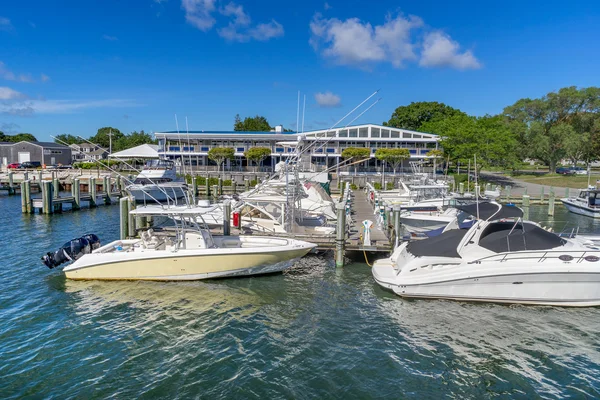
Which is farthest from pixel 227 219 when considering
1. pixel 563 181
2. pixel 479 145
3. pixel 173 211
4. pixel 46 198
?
pixel 563 181

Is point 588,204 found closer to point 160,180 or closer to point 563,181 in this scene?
point 563,181

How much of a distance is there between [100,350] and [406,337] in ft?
26.0

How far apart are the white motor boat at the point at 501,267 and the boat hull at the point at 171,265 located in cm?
467

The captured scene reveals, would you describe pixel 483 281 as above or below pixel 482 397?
above

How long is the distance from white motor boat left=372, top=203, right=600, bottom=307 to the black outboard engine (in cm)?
1099

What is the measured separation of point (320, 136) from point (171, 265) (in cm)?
4168

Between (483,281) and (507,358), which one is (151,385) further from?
(483,281)

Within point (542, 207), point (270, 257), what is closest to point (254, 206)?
point (270, 257)

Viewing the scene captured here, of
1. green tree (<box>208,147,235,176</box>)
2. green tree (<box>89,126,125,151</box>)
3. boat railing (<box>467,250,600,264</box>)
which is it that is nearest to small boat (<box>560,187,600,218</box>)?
boat railing (<box>467,250,600,264</box>)

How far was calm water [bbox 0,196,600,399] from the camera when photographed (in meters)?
9.28

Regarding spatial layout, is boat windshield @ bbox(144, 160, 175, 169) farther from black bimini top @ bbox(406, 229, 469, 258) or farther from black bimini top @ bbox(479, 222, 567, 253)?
black bimini top @ bbox(479, 222, 567, 253)

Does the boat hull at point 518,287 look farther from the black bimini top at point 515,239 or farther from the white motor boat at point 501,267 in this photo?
the black bimini top at point 515,239

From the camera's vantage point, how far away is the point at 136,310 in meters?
13.2

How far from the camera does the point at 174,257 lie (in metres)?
15.2
